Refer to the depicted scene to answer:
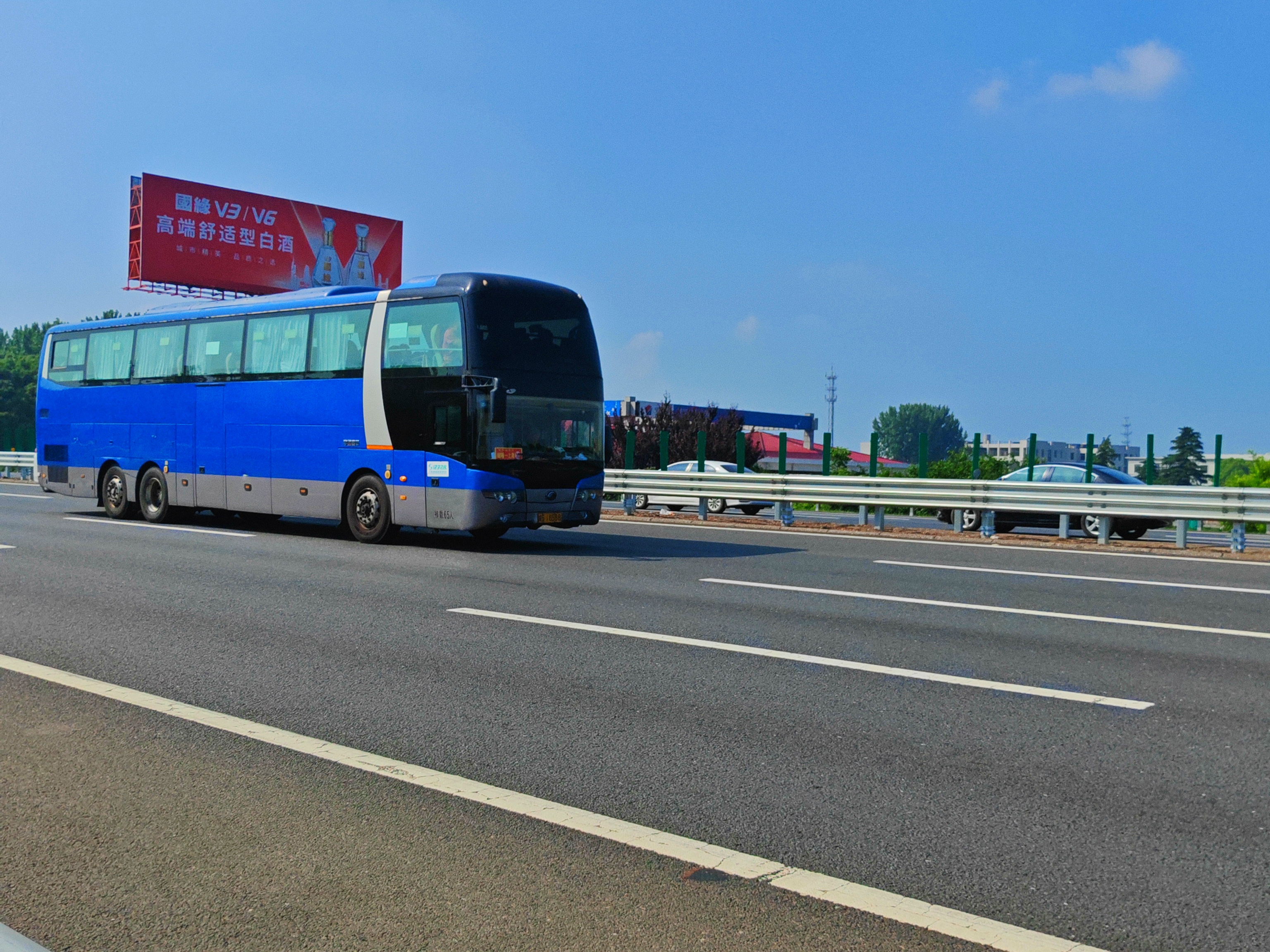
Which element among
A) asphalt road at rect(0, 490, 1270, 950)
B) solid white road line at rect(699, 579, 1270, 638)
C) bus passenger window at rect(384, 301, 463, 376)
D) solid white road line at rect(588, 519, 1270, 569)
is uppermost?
bus passenger window at rect(384, 301, 463, 376)

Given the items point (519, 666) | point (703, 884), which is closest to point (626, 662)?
point (519, 666)

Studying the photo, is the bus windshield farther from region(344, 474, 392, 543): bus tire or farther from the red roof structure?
the red roof structure

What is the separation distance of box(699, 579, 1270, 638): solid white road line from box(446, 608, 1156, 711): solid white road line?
2.70m

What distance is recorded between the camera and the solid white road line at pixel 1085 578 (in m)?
11.4

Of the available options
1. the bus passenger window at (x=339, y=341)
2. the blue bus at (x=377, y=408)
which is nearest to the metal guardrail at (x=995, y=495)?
the blue bus at (x=377, y=408)

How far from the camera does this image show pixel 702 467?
2430 centimetres

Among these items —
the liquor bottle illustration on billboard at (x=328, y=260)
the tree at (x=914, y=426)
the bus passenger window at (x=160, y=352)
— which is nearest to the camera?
the bus passenger window at (x=160, y=352)

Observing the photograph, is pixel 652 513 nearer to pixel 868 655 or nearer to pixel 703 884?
pixel 868 655

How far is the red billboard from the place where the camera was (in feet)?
173

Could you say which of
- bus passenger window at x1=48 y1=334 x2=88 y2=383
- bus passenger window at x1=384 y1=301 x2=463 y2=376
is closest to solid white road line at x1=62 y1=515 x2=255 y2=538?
bus passenger window at x1=48 y1=334 x2=88 y2=383

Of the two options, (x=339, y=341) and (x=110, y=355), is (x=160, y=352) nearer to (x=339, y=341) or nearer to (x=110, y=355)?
(x=110, y=355)

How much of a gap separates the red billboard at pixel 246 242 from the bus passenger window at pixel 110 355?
92.8 feet

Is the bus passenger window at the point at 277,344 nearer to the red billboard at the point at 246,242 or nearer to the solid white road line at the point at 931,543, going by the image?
the solid white road line at the point at 931,543

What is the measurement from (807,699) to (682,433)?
43.3 m
